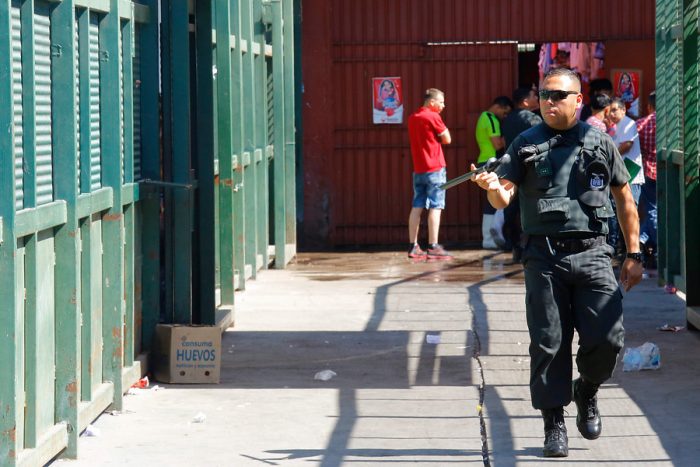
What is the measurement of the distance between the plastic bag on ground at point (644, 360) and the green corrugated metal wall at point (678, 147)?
4.57 ft

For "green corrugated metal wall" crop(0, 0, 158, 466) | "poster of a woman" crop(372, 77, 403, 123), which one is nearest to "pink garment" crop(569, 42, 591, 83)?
"poster of a woman" crop(372, 77, 403, 123)

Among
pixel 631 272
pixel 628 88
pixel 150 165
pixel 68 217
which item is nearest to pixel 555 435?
pixel 631 272

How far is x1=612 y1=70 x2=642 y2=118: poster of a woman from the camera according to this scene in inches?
648

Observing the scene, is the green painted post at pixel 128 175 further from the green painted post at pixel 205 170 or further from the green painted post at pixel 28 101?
the green painted post at pixel 28 101

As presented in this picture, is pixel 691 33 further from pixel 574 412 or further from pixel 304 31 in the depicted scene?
pixel 304 31

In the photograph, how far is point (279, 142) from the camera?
14.5 metres

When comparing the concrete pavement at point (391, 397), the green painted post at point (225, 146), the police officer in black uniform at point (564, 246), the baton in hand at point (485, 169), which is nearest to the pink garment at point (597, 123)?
the concrete pavement at point (391, 397)

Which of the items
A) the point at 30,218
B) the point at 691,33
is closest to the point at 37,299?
the point at 30,218

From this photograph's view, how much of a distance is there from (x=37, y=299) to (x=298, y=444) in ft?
5.14

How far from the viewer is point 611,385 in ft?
26.5

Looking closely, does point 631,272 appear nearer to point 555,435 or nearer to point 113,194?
point 555,435

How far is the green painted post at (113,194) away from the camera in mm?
7203

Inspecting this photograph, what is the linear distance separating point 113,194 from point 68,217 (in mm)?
1056

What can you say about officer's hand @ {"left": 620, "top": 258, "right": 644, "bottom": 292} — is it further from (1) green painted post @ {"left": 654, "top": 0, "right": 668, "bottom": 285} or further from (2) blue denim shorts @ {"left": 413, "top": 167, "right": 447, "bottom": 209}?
(2) blue denim shorts @ {"left": 413, "top": 167, "right": 447, "bottom": 209}
